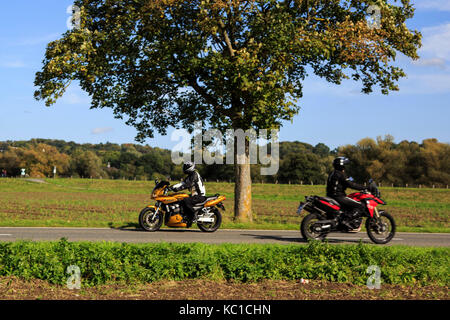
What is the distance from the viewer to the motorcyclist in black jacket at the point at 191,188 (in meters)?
14.6

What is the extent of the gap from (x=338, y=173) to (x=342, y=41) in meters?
7.02

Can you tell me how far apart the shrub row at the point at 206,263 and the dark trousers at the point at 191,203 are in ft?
18.4

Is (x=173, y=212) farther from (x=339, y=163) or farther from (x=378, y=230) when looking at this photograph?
(x=378, y=230)

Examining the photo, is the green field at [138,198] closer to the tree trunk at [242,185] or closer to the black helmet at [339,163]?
the tree trunk at [242,185]

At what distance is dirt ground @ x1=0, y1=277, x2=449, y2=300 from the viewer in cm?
717

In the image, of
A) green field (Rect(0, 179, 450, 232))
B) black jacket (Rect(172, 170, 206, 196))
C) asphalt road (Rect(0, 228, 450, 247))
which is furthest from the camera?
green field (Rect(0, 179, 450, 232))

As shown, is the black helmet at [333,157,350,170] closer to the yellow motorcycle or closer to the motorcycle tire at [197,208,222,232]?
the yellow motorcycle

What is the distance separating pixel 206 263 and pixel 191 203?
641 centimetres

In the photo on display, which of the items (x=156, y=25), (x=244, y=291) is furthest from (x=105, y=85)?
(x=244, y=291)

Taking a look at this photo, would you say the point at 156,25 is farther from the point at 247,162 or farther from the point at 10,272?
the point at 10,272

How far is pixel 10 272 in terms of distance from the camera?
26.4 feet

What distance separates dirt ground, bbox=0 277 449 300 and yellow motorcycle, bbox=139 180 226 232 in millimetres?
6697

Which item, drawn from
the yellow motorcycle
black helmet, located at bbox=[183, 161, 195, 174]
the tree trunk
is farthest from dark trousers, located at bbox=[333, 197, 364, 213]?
the tree trunk

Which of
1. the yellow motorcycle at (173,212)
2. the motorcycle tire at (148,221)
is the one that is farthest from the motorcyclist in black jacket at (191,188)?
the motorcycle tire at (148,221)
